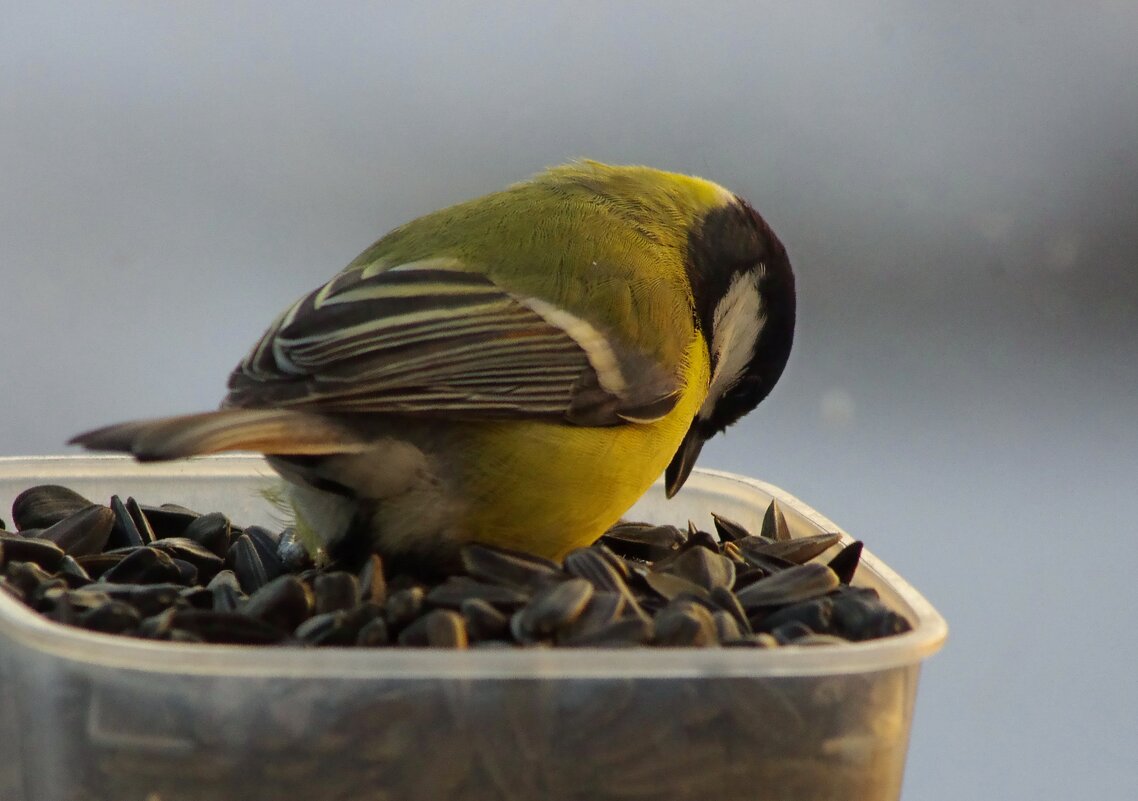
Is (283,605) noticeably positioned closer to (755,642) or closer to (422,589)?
(422,589)

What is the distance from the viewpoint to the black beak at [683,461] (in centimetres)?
155

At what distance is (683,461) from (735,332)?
163mm

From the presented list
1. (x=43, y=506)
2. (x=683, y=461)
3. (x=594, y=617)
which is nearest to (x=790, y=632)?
(x=594, y=617)

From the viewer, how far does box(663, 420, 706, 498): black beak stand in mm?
1547

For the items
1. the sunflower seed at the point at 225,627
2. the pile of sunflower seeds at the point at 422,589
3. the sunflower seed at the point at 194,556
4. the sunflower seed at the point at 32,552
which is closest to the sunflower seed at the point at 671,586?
the pile of sunflower seeds at the point at 422,589

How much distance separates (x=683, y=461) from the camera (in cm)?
156

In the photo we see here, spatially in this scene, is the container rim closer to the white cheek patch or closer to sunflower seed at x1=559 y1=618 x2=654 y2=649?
sunflower seed at x1=559 y1=618 x2=654 y2=649

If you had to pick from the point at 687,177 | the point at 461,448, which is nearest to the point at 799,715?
the point at 461,448

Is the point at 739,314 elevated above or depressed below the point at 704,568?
above

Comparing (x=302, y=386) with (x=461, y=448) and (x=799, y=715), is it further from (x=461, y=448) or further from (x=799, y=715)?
(x=799, y=715)

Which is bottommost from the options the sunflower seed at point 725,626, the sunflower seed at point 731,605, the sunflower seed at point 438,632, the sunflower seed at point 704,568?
the sunflower seed at point 704,568

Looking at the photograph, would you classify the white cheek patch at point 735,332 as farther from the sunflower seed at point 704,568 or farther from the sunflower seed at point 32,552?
the sunflower seed at point 32,552

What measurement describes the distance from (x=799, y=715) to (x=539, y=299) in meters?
0.52

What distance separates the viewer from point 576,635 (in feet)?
3.22
